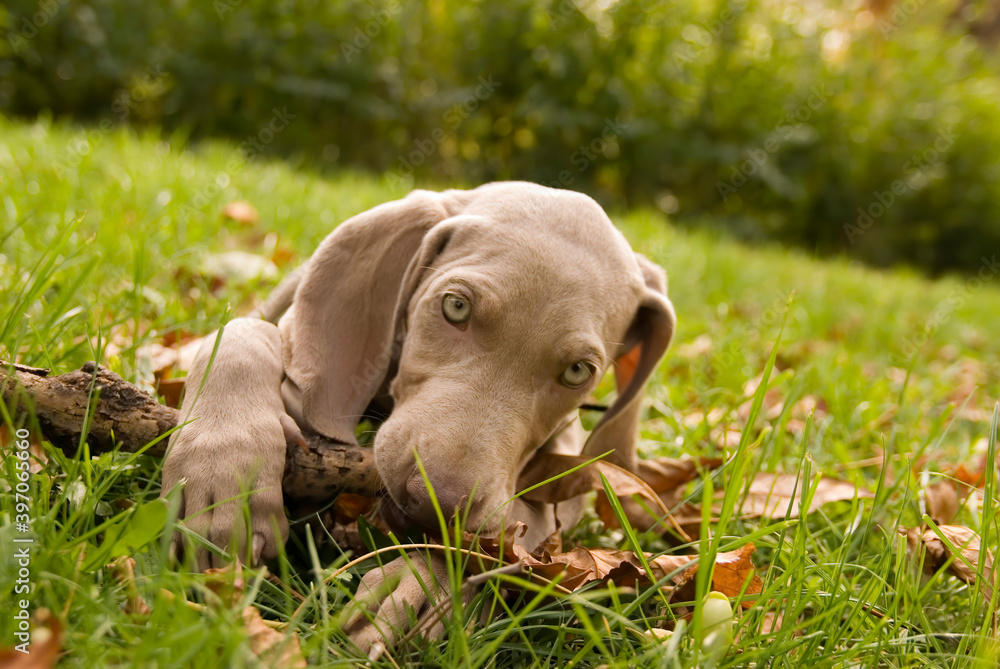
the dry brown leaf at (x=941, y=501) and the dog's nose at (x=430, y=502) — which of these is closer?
the dog's nose at (x=430, y=502)

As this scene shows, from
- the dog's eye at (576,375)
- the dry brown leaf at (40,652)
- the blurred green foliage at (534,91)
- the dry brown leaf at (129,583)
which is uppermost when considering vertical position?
the dry brown leaf at (40,652)

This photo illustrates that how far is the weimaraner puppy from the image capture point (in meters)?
1.84

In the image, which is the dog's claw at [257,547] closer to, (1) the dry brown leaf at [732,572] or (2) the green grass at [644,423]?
(2) the green grass at [644,423]

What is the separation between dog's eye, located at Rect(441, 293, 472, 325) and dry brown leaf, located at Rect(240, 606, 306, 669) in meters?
1.01

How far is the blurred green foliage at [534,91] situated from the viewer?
1032 cm

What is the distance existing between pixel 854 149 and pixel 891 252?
274 centimetres

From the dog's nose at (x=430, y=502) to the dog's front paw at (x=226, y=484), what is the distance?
12.0 inches

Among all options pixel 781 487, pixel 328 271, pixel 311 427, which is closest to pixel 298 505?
pixel 311 427

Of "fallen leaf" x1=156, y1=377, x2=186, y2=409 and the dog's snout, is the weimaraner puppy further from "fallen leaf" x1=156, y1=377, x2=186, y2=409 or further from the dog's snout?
"fallen leaf" x1=156, y1=377, x2=186, y2=409

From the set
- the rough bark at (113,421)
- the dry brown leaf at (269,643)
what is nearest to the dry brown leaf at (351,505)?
the rough bark at (113,421)

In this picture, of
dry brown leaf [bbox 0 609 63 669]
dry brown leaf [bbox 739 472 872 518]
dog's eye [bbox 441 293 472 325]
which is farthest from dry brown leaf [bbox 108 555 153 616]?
dry brown leaf [bbox 739 472 872 518]

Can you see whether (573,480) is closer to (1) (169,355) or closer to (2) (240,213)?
(1) (169,355)

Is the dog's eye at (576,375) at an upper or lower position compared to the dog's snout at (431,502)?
upper

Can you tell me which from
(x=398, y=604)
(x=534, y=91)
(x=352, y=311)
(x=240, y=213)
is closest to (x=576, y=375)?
(x=352, y=311)
